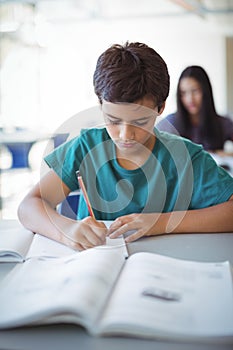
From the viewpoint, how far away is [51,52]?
8.04 m

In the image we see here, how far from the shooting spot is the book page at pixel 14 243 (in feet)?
3.02

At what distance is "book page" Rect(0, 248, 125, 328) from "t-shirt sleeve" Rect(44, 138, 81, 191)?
0.41 m

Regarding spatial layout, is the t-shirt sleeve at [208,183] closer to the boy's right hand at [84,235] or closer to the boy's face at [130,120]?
the boy's face at [130,120]

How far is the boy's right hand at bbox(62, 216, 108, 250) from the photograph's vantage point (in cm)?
96

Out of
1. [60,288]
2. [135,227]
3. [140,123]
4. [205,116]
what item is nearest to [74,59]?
[205,116]

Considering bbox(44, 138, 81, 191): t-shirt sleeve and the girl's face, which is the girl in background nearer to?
the girl's face

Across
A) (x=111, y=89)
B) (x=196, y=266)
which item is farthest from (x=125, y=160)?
(x=196, y=266)

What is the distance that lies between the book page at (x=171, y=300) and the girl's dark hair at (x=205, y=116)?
219cm

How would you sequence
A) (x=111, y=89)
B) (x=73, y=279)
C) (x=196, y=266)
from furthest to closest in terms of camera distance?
(x=111, y=89), (x=196, y=266), (x=73, y=279)

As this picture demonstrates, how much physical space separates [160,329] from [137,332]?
0.09 ft

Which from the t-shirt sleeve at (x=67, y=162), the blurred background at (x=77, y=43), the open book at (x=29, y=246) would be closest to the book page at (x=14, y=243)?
the open book at (x=29, y=246)

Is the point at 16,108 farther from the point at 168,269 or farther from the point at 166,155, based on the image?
the point at 168,269

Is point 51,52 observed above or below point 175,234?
above

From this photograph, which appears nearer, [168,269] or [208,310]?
[208,310]
